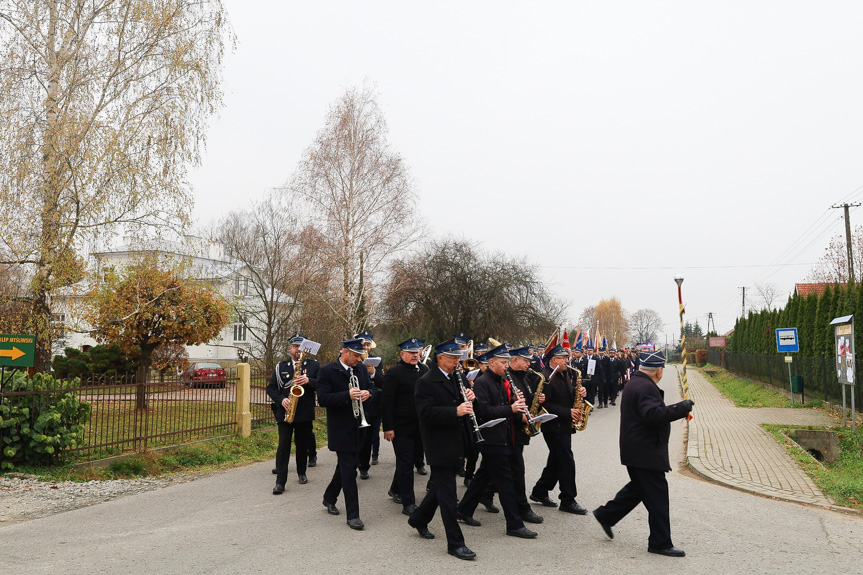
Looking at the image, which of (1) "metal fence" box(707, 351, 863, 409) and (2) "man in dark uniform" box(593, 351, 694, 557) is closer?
(2) "man in dark uniform" box(593, 351, 694, 557)

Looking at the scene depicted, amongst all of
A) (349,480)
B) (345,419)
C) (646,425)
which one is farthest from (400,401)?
(646,425)

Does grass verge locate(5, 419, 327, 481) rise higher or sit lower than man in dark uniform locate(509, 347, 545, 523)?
lower

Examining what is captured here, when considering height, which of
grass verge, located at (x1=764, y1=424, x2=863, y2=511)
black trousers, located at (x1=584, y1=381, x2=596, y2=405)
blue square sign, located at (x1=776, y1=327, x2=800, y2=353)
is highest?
blue square sign, located at (x1=776, y1=327, x2=800, y2=353)

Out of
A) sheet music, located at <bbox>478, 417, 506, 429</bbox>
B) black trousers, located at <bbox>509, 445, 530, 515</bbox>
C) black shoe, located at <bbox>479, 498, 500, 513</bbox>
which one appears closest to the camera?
sheet music, located at <bbox>478, 417, 506, 429</bbox>

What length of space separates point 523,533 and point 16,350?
24.2ft

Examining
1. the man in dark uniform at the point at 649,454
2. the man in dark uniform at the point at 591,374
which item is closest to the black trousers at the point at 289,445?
the man in dark uniform at the point at 649,454

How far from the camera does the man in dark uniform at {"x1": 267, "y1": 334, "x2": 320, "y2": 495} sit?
8991mm

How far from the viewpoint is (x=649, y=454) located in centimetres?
604

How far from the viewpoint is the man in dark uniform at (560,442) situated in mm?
7629

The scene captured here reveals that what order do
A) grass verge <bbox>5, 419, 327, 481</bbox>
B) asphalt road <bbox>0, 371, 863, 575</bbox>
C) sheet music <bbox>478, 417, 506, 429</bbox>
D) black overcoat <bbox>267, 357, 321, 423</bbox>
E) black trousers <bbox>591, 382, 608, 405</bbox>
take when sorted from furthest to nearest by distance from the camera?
black trousers <bbox>591, 382, 608, 405</bbox> < black overcoat <bbox>267, 357, 321, 423</bbox> < grass verge <bbox>5, 419, 327, 481</bbox> < sheet music <bbox>478, 417, 506, 429</bbox> < asphalt road <bbox>0, 371, 863, 575</bbox>

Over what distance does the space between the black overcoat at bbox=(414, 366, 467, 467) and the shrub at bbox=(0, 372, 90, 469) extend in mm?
6068

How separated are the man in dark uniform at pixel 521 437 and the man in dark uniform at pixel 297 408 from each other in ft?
9.80

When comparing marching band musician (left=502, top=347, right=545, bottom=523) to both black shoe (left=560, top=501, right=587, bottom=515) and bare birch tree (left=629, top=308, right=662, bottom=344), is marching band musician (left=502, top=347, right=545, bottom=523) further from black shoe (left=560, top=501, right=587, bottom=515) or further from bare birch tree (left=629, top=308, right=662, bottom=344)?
bare birch tree (left=629, top=308, right=662, bottom=344)

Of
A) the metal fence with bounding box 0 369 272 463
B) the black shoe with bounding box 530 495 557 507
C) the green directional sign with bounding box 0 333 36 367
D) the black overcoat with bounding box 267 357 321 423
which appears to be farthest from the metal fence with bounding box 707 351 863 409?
the green directional sign with bounding box 0 333 36 367
